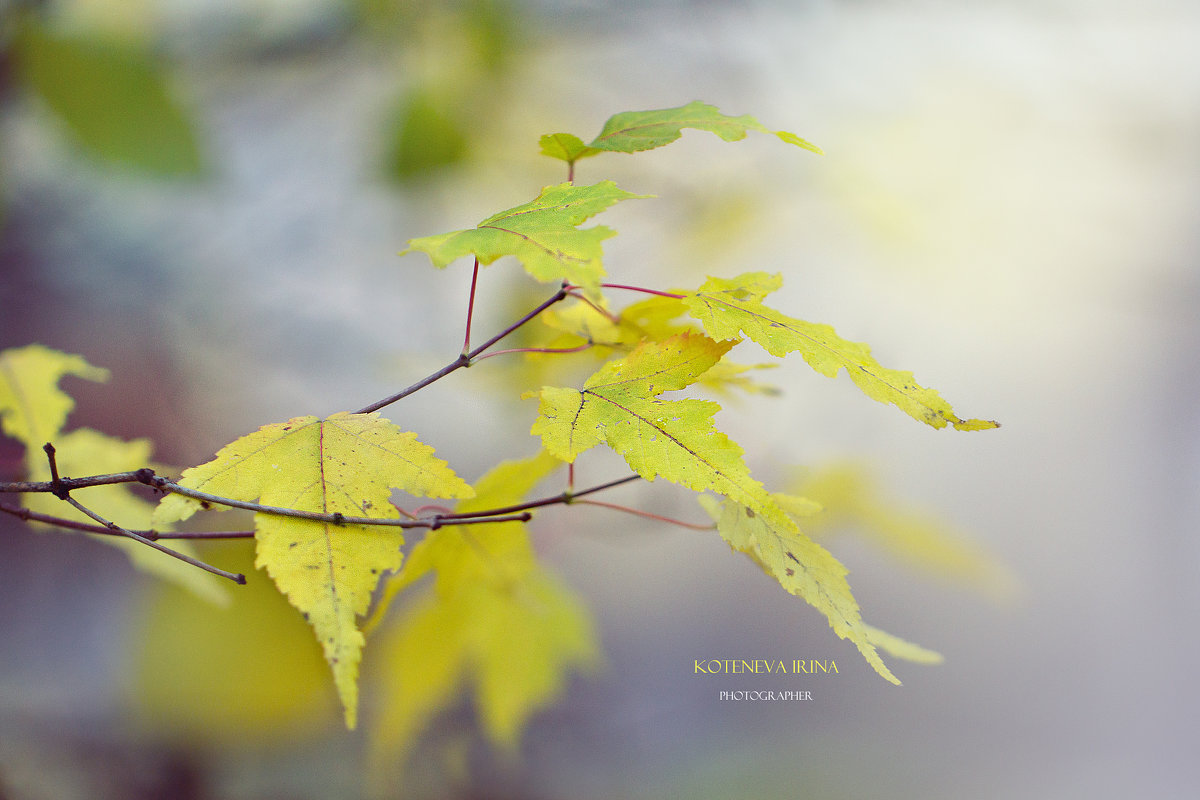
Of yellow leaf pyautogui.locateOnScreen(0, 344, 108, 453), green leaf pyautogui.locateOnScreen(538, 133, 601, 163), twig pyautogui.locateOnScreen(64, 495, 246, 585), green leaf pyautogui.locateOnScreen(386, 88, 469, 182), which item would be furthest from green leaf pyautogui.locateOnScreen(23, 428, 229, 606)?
green leaf pyautogui.locateOnScreen(386, 88, 469, 182)

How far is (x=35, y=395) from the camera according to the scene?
30cm

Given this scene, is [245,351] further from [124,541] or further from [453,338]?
[124,541]

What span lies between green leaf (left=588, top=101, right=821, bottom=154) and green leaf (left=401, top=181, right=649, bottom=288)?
0.03m

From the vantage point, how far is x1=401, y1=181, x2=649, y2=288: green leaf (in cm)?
16

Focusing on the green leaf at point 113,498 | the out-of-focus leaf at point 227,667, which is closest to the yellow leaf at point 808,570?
the green leaf at point 113,498

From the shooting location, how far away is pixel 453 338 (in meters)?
0.88

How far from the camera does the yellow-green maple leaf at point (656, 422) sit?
174mm

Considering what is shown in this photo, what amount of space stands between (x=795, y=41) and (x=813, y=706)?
92cm

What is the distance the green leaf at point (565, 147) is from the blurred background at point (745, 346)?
0.43 m

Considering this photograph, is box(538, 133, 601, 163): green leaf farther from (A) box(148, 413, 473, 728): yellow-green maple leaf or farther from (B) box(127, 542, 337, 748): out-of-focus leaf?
(B) box(127, 542, 337, 748): out-of-focus leaf

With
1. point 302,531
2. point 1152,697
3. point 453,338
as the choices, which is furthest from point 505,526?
point 1152,697

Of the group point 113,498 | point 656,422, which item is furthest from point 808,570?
point 113,498

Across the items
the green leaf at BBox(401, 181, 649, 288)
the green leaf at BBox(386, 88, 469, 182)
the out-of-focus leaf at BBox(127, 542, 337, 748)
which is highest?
the green leaf at BBox(386, 88, 469, 182)

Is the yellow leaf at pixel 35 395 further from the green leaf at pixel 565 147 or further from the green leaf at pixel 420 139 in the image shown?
the green leaf at pixel 420 139
